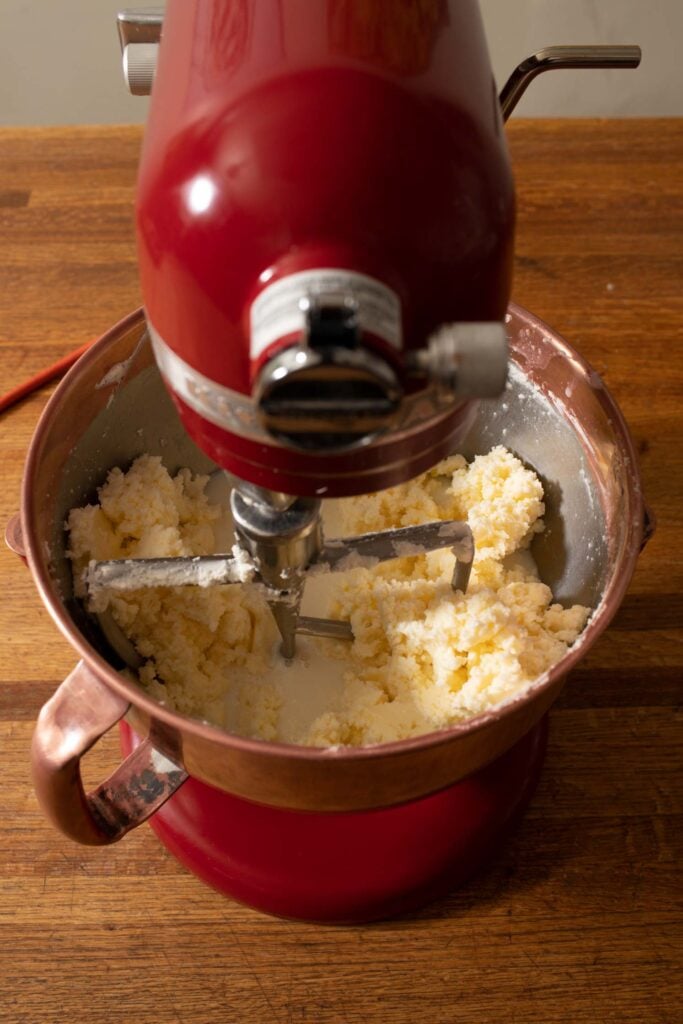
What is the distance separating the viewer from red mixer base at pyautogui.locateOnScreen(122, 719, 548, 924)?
0.65 m

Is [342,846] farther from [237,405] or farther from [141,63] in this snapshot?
[141,63]

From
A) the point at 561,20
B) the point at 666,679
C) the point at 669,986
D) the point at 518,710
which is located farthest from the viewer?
the point at 561,20

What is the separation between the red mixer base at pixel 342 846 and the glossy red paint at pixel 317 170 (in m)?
0.34

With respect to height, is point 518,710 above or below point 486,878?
above

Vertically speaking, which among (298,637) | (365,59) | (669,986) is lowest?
(669,986)

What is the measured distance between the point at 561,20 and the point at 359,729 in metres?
1.16

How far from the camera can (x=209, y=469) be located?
2.58 ft

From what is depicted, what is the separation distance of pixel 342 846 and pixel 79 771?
185 mm

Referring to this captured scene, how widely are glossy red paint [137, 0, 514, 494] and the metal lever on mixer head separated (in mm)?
171

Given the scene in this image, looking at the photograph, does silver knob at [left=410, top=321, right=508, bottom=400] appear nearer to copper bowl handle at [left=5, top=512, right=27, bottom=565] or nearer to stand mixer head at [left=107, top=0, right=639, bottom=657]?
stand mixer head at [left=107, top=0, right=639, bottom=657]

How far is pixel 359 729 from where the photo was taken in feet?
2.16

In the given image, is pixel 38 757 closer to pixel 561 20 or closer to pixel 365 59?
pixel 365 59

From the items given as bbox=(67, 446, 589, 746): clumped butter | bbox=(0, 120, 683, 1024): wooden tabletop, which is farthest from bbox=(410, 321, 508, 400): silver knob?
bbox=(0, 120, 683, 1024): wooden tabletop

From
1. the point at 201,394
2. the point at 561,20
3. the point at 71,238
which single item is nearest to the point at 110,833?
the point at 201,394
